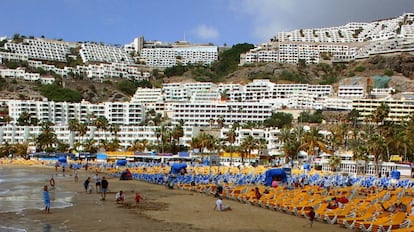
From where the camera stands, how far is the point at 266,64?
16150 centimetres

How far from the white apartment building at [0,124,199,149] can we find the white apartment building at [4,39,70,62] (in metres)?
83.9

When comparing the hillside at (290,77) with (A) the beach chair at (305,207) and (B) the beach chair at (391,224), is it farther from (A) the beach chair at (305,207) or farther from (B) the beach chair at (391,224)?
(B) the beach chair at (391,224)

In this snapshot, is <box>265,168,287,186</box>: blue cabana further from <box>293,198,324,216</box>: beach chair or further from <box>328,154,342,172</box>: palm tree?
<box>328,154,342,172</box>: palm tree

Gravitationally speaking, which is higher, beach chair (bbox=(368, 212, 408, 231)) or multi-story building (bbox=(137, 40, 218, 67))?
multi-story building (bbox=(137, 40, 218, 67))

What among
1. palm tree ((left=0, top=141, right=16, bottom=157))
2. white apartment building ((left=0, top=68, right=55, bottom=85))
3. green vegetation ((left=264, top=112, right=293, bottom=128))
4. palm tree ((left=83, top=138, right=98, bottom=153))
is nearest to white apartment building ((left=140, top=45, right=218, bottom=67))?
white apartment building ((left=0, top=68, right=55, bottom=85))

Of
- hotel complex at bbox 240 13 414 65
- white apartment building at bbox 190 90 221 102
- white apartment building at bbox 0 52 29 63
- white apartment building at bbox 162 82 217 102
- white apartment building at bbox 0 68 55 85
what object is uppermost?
hotel complex at bbox 240 13 414 65

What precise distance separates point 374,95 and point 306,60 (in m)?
48.7

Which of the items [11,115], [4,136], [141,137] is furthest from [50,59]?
[141,137]

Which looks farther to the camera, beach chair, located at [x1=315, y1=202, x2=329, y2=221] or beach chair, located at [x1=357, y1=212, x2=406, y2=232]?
beach chair, located at [x1=315, y1=202, x2=329, y2=221]

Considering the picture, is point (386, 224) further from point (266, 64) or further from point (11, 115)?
point (266, 64)

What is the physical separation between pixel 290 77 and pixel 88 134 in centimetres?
7249

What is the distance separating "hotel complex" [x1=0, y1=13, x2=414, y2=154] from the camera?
325ft

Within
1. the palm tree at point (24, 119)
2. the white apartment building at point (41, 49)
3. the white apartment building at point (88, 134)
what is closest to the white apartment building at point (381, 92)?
the white apartment building at point (88, 134)

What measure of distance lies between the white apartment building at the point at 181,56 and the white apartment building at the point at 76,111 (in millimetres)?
69145
